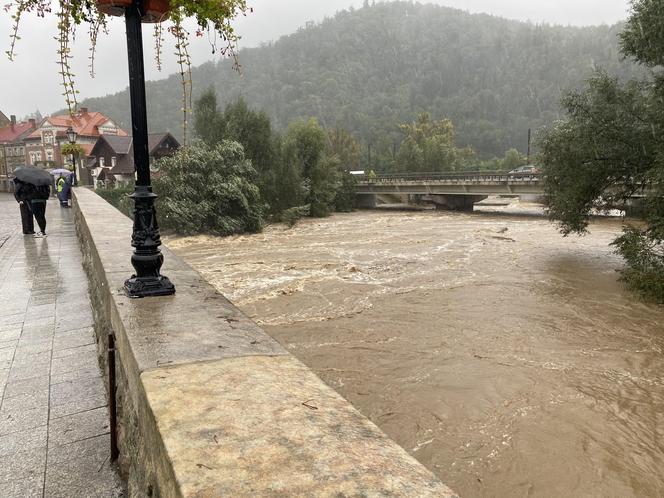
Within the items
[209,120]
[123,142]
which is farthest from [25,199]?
[123,142]

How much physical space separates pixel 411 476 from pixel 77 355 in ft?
15.7

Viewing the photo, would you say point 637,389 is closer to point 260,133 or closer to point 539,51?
point 260,133

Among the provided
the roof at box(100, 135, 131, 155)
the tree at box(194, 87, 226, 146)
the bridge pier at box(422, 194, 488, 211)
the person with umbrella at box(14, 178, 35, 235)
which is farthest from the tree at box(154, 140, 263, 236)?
the roof at box(100, 135, 131, 155)

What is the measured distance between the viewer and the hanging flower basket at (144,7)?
367 cm

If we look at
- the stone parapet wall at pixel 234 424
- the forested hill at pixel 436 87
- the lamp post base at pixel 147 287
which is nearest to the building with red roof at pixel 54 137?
the forested hill at pixel 436 87

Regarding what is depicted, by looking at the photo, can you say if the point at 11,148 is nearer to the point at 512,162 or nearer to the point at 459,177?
the point at 459,177

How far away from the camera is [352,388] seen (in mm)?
8984

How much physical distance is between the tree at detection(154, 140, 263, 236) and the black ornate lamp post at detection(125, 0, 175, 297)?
27058 mm

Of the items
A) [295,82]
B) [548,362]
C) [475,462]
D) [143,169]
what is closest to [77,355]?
[143,169]

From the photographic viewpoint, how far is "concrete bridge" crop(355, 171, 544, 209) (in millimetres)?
41094

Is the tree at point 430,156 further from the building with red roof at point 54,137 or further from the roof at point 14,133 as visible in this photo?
the roof at point 14,133

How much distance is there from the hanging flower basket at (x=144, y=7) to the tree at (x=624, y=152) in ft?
47.8

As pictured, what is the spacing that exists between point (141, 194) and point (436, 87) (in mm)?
171705

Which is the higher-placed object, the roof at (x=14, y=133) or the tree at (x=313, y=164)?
the roof at (x=14, y=133)
